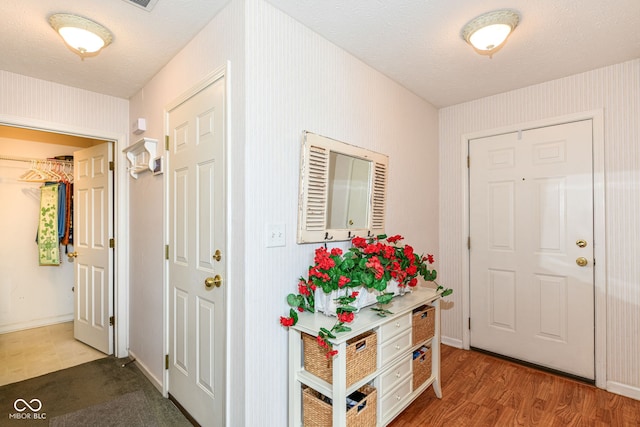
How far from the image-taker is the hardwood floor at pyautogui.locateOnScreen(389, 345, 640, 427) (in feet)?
6.38

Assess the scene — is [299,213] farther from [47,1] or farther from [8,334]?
[8,334]

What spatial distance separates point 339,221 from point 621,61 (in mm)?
2428

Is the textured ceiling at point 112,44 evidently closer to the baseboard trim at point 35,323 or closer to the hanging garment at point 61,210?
the hanging garment at point 61,210

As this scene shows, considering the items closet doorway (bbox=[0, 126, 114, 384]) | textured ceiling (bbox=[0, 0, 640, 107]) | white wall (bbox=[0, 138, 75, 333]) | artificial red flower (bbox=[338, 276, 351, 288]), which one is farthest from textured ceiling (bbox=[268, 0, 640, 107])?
white wall (bbox=[0, 138, 75, 333])

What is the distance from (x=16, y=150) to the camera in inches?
136

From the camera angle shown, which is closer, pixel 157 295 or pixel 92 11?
pixel 92 11

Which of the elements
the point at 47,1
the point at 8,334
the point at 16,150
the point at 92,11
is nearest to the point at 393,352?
the point at 92,11

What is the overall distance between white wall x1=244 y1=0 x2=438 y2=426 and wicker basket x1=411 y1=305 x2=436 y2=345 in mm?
845

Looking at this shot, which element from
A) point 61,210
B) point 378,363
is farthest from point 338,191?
point 61,210

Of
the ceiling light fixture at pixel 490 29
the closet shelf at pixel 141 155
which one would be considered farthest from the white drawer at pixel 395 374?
the closet shelf at pixel 141 155

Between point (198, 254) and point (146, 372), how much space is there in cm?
137

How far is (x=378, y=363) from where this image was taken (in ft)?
5.47

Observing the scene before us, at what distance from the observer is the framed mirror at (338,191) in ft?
5.84

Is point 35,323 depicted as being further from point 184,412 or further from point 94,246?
point 184,412
